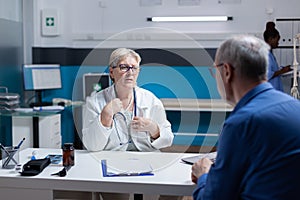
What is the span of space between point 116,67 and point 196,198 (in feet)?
3.62

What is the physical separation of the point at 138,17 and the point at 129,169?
3.50 m

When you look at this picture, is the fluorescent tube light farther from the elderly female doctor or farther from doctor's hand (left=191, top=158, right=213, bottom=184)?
doctor's hand (left=191, top=158, right=213, bottom=184)

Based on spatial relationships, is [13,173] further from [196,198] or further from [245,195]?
[245,195]

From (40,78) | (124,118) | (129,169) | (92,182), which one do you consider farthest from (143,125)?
(40,78)

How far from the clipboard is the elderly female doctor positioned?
23 cm

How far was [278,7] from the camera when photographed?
490 centimetres

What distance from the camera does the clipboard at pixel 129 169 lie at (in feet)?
6.02

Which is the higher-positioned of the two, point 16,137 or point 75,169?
point 75,169

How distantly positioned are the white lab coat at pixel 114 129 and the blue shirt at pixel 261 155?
1082 millimetres

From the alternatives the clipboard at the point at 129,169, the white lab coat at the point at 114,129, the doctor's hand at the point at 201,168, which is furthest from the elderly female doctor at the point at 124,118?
the doctor's hand at the point at 201,168

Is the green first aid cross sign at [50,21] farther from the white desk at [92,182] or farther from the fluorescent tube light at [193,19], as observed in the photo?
the white desk at [92,182]

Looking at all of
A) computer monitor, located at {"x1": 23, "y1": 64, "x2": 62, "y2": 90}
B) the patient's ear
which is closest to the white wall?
computer monitor, located at {"x1": 23, "y1": 64, "x2": 62, "y2": 90}

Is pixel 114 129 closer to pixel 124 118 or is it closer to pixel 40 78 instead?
pixel 124 118

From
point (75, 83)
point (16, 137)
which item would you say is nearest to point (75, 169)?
point (16, 137)
